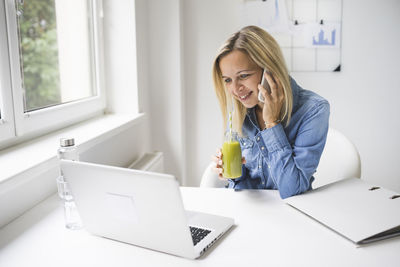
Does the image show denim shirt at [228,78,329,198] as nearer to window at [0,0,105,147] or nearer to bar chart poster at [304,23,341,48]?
window at [0,0,105,147]

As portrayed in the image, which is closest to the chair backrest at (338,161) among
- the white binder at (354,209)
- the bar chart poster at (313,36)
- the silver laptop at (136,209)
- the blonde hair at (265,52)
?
the white binder at (354,209)

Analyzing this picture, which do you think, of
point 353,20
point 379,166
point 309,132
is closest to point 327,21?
point 353,20

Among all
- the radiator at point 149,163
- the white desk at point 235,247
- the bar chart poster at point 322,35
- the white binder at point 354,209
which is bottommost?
the radiator at point 149,163

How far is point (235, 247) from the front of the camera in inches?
37.1

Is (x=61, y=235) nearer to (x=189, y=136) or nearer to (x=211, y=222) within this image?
(x=211, y=222)

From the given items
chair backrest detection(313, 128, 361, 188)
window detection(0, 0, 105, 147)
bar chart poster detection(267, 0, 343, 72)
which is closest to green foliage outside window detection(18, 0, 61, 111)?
window detection(0, 0, 105, 147)

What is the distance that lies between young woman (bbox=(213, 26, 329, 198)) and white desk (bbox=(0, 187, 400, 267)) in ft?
0.60

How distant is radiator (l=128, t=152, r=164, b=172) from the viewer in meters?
1.93

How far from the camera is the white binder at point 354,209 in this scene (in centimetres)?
97

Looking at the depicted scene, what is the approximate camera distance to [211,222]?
1.06 meters

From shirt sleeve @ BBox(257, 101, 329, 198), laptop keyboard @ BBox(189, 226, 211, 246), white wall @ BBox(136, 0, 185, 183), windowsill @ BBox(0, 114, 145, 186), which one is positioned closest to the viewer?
laptop keyboard @ BBox(189, 226, 211, 246)

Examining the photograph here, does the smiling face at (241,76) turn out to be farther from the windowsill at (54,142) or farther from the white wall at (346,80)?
the white wall at (346,80)

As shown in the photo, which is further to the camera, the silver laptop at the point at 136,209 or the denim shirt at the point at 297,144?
the denim shirt at the point at 297,144

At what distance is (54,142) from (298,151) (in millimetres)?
847
